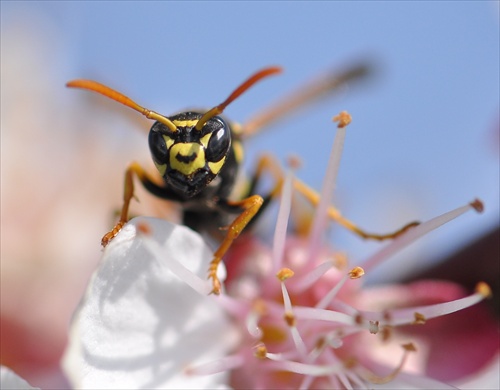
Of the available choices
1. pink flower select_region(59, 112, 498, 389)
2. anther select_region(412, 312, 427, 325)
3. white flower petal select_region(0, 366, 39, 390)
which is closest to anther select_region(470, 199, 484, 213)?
pink flower select_region(59, 112, 498, 389)

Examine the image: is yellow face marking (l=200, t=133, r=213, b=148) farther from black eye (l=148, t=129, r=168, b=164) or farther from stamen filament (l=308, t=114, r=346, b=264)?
stamen filament (l=308, t=114, r=346, b=264)

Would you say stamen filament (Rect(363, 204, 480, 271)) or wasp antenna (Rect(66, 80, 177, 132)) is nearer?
wasp antenna (Rect(66, 80, 177, 132))

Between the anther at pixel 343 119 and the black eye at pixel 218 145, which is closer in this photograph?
the black eye at pixel 218 145

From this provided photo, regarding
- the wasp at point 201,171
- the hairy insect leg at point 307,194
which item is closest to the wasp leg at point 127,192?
the wasp at point 201,171

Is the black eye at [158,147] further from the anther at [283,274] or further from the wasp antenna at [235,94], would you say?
the anther at [283,274]

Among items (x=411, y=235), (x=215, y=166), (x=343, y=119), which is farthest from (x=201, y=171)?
(x=411, y=235)

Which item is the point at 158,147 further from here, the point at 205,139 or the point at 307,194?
the point at 307,194
